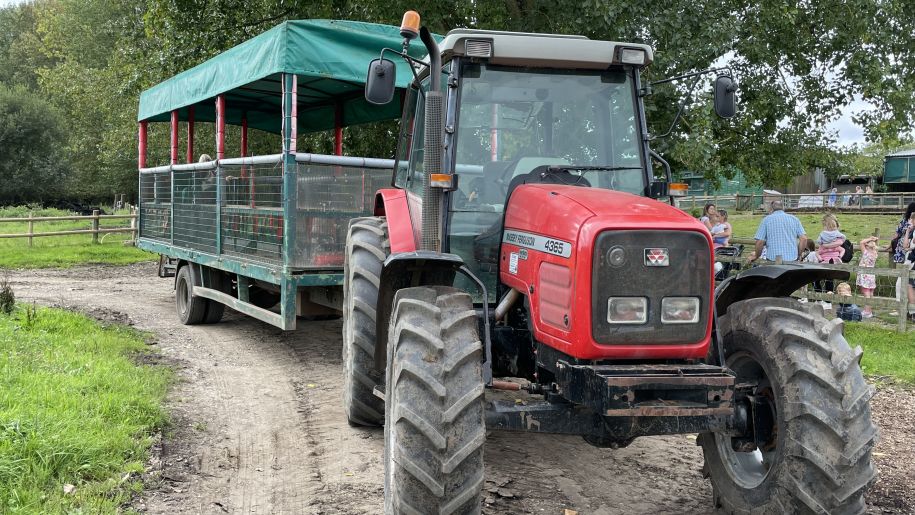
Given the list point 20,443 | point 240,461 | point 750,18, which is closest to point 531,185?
point 240,461

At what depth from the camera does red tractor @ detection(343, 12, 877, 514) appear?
3.73 m

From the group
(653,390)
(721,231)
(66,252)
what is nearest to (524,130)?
(653,390)

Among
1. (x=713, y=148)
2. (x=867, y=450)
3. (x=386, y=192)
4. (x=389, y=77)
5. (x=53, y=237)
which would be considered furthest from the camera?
(x=53, y=237)

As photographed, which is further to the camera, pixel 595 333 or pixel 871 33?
pixel 871 33

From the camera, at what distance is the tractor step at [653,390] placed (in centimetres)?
372

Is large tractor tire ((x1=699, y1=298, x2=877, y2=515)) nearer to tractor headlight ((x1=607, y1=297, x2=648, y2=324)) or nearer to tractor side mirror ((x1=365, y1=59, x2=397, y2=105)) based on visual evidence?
tractor headlight ((x1=607, y1=297, x2=648, y2=324))

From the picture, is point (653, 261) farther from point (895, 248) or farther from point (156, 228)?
point (895, 248)

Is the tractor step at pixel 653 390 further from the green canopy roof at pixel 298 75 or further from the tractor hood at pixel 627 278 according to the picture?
the green canopy roof at pixel 298 75

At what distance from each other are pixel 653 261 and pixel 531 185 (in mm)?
1041

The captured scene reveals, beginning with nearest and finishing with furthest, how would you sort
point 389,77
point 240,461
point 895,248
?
point 389,77, point 240,461, point 895,248

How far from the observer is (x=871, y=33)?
13.0 m

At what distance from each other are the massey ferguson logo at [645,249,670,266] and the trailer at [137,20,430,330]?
4.09 meters

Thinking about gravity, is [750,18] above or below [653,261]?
above

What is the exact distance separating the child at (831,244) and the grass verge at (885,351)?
59.0 inches
